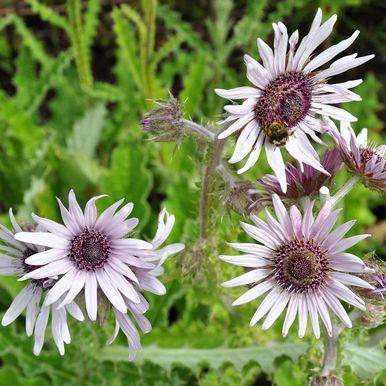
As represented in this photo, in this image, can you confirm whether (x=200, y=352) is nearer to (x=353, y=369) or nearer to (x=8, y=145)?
(x=353, y=369)

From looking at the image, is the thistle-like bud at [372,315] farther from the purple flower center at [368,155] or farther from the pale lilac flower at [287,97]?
the pale lilac flower at [287,97]

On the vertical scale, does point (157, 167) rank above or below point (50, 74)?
below

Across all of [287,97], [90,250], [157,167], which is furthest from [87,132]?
[287,97]

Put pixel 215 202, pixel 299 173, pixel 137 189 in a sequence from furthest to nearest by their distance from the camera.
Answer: pixel 137 189 → pixel 215 202 → pixel 299 173

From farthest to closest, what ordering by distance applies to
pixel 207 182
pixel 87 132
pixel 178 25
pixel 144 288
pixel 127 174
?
pixel 87 132 → pixel 178 25 → pixel 127 174 → pixel 207 182 → pixel 144 288

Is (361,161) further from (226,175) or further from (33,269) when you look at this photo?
(33,269)

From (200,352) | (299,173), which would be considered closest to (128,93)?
(200,352)

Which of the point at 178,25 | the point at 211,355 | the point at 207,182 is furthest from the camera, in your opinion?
the point at 178,25
